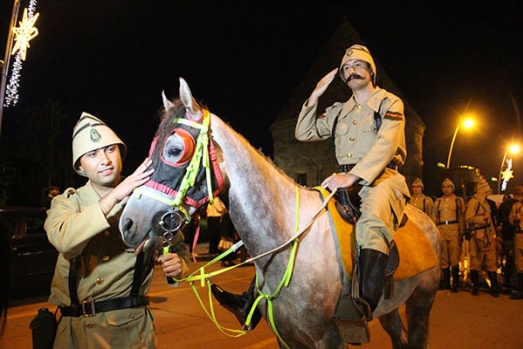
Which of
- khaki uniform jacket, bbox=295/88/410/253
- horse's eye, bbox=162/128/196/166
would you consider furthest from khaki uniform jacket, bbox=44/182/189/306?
khaki uniform jacket, bbox=295/88/410/253

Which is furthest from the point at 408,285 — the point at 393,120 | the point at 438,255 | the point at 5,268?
the point at 5,268

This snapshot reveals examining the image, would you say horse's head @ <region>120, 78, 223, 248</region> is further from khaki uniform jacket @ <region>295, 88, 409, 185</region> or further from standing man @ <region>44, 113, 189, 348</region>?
khaki uniform jacket @ <region>295, 88, 409, 185</region>

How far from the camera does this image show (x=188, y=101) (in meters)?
2.26

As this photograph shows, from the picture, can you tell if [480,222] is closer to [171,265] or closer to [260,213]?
[260,213]

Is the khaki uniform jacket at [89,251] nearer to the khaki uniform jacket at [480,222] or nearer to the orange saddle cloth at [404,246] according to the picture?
the orange saddle cloth at [404,246]

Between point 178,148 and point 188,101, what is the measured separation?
30cm

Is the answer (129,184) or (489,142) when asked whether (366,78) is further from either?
(489,142)

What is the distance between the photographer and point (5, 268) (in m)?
2.61

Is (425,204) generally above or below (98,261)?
below

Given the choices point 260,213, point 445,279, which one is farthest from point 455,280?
point 260,213

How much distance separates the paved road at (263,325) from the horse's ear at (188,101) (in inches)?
137

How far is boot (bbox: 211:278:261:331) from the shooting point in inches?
111

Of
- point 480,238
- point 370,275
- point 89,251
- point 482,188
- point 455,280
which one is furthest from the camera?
point 482,188

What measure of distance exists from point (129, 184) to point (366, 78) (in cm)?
221
